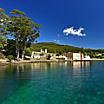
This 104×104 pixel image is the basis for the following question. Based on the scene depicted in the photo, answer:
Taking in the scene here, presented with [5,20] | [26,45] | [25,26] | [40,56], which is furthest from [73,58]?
[5,20]

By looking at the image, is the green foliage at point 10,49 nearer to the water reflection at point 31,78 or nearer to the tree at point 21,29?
the tree at point 21,29

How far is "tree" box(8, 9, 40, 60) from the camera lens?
2781 inches

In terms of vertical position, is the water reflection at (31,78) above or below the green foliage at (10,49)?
below

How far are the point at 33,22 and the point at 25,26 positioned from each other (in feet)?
14.8

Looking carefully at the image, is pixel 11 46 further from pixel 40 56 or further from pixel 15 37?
pixel 40 56

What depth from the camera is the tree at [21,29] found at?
70644 millimetres

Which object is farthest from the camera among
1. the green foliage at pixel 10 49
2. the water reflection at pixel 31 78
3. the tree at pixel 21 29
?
the green foliage at pixel 10 49

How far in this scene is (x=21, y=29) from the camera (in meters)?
71.3

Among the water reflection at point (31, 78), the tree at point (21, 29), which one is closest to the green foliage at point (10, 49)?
the tree at point (21, 29)

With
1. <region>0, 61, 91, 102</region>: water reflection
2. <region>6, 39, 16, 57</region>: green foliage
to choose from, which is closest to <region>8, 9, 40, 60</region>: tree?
<region>6, 39, 16, 57</region>: green foliage

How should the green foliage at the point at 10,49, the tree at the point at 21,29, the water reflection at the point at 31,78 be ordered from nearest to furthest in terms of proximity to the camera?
the water reflection at the point at 31,78 → the tree at the point at 21,29 → the green foliage at the point at 10,49

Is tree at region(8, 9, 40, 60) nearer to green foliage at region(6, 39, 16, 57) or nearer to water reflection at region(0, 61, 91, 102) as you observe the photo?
green foliage at region(6, 39, 16, 57)

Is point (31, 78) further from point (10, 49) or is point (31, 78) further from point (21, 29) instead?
point (10, 49)

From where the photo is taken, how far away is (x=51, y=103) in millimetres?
16219
